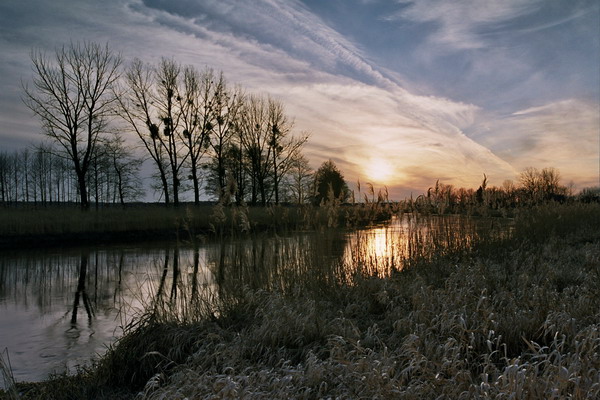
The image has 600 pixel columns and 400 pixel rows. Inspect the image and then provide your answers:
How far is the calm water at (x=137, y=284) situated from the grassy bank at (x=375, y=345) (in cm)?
56

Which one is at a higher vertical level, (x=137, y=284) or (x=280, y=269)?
(x=280, y=269)

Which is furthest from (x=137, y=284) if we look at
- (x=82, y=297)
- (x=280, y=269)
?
(x=280, y=269)

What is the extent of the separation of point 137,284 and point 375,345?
5798mm

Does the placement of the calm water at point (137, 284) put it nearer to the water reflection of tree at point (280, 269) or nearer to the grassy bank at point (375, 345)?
the water reflection of tree at point (280, 269)

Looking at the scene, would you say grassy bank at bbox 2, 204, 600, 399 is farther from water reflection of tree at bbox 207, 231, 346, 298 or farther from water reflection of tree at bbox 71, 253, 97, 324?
water reflection of tree at bbox 71, 253, 97, 324

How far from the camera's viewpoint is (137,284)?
8445mm

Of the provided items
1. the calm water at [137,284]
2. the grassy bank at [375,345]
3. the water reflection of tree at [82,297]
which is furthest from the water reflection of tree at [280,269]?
the water reflection of tree at [82,297]

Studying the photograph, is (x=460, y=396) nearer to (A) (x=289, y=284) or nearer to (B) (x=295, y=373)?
(B) (x=295, y=373)

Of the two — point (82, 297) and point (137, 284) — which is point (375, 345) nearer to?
point (137, 284)

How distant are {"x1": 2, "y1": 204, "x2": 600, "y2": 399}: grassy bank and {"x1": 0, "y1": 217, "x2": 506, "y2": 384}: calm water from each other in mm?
556

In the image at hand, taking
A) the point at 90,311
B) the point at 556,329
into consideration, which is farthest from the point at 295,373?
the point at 90,311

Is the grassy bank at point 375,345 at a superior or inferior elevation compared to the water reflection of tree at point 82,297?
superior

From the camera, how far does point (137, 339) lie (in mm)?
4543

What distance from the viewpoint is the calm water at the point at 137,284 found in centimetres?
558
